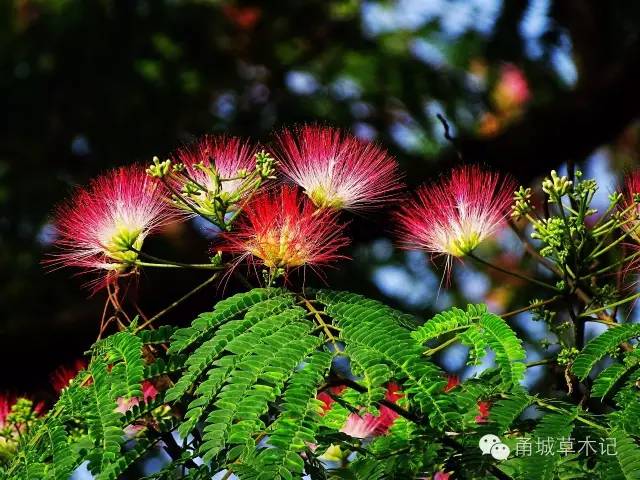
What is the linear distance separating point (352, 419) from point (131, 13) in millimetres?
4116

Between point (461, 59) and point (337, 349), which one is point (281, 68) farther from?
point (337, 349)

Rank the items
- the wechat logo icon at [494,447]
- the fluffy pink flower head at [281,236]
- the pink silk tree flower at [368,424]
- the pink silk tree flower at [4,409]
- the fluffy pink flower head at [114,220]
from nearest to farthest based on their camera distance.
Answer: the wechat logo icon at [494,447]
the fluffy pink flower head at [281,236]
the fluffy pink flower head at [114,220]
the pink silk tree flower at [368,424]
the pink silk tree flower at [4,409]

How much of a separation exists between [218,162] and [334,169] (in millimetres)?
230

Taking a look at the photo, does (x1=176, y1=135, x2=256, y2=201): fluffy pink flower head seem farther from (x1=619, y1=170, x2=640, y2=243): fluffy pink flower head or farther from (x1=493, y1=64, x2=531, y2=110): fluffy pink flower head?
(x1=493, y1=64, x2=531, y2=110): fluffy pink flower head

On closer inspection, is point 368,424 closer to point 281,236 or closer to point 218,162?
point 281,236

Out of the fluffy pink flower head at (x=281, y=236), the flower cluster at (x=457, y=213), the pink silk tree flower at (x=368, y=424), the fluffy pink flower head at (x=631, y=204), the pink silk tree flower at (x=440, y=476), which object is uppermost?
the fluffy pink flower head at (x=281, y=236)

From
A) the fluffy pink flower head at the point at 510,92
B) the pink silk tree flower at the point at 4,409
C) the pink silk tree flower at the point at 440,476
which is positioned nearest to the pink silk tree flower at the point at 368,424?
the pink silk tree flower at the point at 440,476

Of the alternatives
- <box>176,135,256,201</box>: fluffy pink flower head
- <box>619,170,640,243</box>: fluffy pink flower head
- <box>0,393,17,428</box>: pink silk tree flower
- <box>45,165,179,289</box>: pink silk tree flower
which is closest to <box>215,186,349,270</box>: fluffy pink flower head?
<box>176,135,256,201</box>: fluffy pink flower head

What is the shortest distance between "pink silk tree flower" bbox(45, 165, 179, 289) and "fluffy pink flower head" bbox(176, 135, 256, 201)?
8 centimetres

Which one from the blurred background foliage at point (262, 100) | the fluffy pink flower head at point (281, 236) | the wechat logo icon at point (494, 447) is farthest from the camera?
the blurred background foliage at point (262, 100)

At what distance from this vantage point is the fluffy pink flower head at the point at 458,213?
7.49 feet

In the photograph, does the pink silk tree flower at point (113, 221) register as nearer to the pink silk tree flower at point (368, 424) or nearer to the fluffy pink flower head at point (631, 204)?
the pink silk tree flower at point (368, 424)

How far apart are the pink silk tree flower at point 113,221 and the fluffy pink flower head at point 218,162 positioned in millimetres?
81

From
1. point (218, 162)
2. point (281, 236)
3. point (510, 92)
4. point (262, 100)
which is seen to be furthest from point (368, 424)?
point (510, 92)
